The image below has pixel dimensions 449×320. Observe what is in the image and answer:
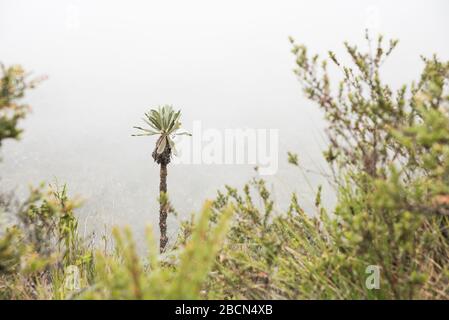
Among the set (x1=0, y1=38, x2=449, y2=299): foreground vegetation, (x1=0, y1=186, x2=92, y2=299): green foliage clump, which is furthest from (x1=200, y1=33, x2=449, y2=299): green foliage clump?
(x1=0, y1=186, x2=92, y2=299): green foliage clump

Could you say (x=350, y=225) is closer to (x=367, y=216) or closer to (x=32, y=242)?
(x=367, y=216)

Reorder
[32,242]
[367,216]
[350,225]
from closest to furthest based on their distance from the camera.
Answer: [350,225] < [367,216] < [32,242]

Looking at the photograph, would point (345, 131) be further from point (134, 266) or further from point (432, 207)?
point (134, 266)

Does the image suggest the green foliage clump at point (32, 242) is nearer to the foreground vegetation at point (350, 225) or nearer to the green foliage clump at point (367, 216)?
the foreground vegetation at point (350, 225)

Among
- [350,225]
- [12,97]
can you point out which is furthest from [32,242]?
[350,225]

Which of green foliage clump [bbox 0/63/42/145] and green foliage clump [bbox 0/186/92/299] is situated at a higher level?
green foliage clump [bbox 0/63/42/145]

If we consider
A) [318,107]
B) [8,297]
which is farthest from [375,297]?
[8,297]

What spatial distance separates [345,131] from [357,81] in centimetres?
69

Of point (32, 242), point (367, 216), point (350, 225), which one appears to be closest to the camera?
point (350, 225)

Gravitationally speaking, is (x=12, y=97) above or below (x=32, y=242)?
above

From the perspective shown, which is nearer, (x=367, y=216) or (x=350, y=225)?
(x=350, y=225)

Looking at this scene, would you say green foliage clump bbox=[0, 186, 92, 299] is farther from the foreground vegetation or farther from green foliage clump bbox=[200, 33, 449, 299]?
green foliage clump bbox=[200, 33, 449, 299]
